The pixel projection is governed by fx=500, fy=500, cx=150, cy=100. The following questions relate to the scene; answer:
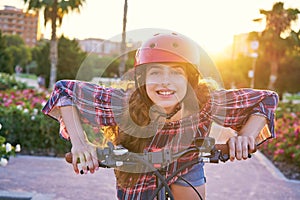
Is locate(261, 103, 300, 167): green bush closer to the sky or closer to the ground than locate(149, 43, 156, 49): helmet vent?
closer to the ground

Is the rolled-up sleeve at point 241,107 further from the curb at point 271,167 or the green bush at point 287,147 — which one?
the green bush at point 287,147

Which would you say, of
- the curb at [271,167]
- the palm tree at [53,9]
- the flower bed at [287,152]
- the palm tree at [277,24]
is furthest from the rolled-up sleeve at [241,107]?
the palm tree at [277,24]

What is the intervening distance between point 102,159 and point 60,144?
6.94m

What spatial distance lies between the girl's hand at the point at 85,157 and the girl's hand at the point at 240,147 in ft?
1.64

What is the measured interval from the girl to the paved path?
346 centimetres

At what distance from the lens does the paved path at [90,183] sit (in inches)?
235

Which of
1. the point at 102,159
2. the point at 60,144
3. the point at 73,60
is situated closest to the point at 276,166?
the point at 60,144

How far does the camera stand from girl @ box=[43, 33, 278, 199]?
203 cm

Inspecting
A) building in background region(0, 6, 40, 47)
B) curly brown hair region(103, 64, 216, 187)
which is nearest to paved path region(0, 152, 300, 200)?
building in background region(0, 6, 40, 47)

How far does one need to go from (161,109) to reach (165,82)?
0.15 metres

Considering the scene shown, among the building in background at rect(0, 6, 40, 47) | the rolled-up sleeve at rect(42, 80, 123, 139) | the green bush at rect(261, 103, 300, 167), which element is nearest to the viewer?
the rolled-up sleeve at rect(42, 80, 123, 139)

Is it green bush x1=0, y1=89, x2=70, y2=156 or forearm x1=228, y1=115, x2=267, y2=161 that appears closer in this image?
forearm x1=228, y1=115, x2=267, y2=161

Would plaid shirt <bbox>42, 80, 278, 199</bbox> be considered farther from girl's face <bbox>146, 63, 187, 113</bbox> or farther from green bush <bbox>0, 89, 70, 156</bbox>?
green bush <bbox>0, 89, 70, 156</bbox>

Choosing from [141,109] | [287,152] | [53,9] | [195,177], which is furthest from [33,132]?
[53,9]
